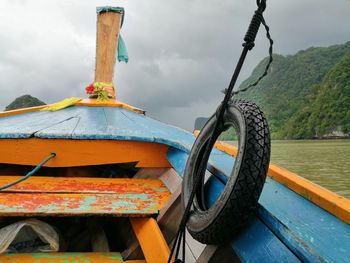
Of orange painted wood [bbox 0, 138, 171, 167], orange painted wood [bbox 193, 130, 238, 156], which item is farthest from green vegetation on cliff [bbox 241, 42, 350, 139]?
orange painted wood [bbox 0, 138, 171, 167]

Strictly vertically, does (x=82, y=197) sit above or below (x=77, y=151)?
below

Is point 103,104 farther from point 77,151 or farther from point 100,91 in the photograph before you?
point 77,151

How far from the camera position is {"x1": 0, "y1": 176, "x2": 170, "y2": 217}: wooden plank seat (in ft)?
5.19

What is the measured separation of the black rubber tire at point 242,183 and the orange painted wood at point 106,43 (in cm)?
Result: 447

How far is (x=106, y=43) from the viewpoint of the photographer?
17.6 ft

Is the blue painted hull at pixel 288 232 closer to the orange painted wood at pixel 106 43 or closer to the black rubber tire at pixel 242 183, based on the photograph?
the black rubber tire at pixel 242 183

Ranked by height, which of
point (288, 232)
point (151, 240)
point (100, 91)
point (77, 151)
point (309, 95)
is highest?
point (100, 91)

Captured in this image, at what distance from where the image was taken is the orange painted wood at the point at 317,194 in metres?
0.95

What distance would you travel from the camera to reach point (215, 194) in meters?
1.29

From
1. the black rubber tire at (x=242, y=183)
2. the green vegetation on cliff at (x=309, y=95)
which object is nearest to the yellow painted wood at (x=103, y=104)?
the black rubber tire at (x=242, y=183)

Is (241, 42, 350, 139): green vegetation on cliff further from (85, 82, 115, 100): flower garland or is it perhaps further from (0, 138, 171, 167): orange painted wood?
(0, 138, 171, 167): orange painted wood

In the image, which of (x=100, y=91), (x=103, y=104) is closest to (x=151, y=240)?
(x=103, y=104)

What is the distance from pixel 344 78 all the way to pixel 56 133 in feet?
184

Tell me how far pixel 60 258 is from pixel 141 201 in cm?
53
